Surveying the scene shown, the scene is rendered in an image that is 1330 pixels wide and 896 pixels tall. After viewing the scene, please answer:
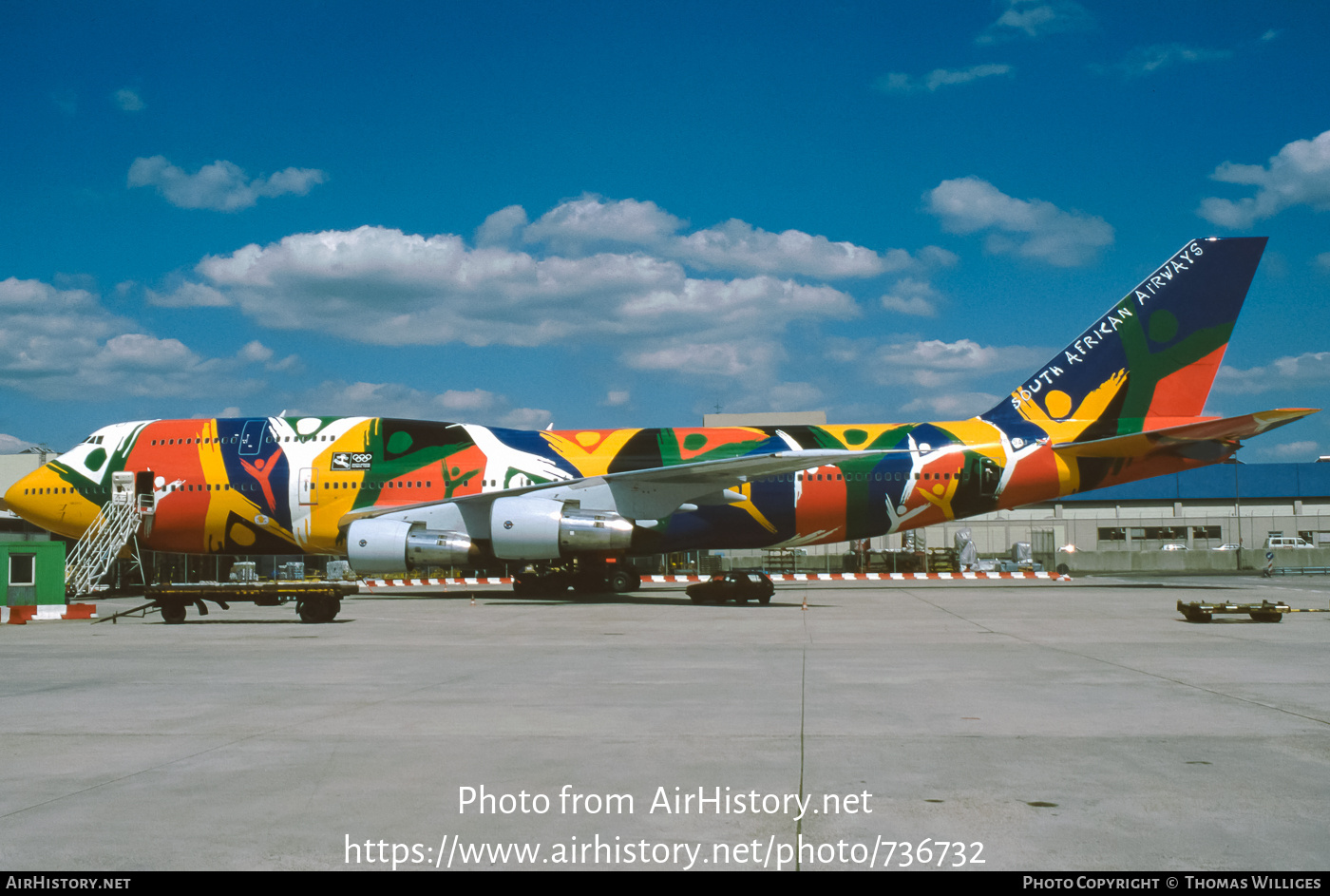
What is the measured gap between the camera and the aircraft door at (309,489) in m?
26.0

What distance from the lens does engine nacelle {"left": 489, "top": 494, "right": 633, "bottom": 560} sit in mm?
23375

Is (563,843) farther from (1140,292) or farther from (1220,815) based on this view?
(1140,292)

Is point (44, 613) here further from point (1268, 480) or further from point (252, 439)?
point (1268, 480)

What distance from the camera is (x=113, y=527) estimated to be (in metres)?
25.5

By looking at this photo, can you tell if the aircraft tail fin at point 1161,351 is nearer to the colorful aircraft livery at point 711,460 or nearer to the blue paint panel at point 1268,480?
the colorful aircraft livery at point 711,460

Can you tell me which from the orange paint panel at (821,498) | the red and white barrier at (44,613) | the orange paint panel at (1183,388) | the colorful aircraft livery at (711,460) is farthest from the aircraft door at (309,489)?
the orange paint panel at (1183,388)

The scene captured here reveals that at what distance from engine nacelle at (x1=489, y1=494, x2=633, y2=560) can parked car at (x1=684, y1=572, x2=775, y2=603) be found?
2.20m

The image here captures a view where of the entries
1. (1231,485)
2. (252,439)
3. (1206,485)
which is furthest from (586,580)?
(1231,485)

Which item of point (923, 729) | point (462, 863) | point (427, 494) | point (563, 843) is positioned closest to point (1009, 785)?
point (923, 729)

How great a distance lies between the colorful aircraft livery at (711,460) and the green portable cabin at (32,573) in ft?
15.9

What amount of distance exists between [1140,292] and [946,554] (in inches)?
810

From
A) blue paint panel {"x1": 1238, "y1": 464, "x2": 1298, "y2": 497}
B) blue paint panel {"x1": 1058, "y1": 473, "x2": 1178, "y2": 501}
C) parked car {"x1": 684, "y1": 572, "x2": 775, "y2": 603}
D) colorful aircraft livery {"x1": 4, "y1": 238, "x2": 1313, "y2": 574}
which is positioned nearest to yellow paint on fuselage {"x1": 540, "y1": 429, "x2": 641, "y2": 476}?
colorful aircraft livery {"x1": 4, "y1": 238, "x2": 1313, "y2": 574}

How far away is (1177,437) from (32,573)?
26941mm

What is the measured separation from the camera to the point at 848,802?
5.19 m
